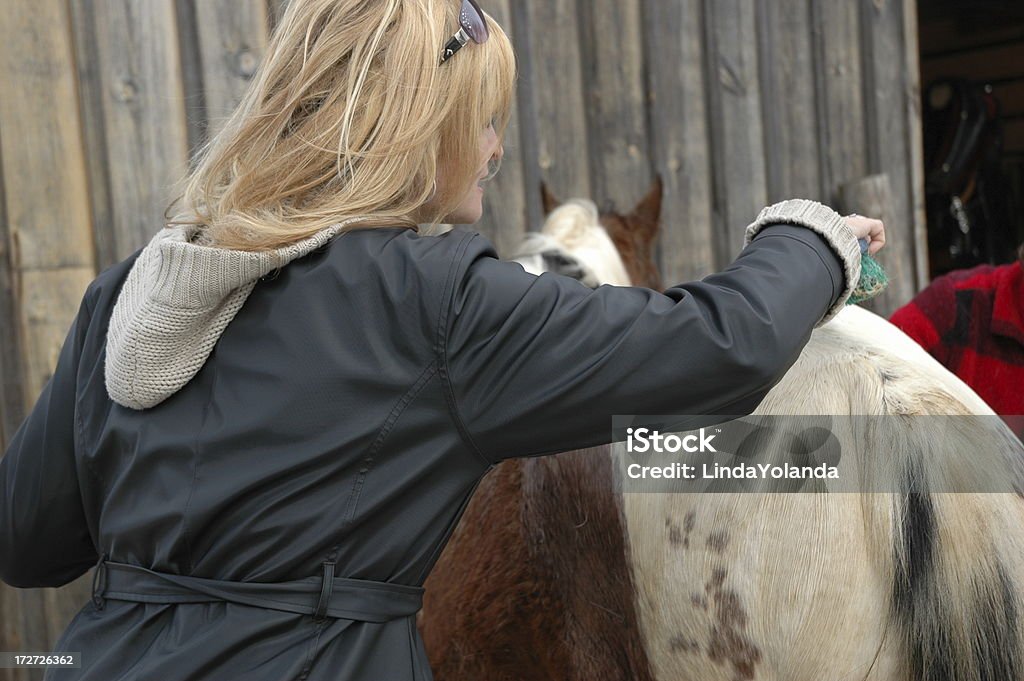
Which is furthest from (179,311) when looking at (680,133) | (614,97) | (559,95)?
(680,133)

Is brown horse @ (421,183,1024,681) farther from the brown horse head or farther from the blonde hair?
the brown horse head

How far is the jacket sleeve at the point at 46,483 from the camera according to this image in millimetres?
1218

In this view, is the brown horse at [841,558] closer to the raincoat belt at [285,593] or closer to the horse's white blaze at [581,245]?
the raincoat belt at [285,593]

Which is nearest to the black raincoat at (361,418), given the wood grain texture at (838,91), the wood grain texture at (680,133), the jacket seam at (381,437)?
the jacket seam at (381,437)

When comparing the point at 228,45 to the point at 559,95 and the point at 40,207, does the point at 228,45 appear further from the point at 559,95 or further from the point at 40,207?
the point at 559,95

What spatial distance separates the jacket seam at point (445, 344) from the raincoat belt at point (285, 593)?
0.67 ft

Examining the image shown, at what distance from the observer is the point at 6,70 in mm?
2354

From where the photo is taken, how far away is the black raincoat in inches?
39.5

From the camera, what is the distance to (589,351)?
100 cm

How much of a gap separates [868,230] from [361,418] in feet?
2.32

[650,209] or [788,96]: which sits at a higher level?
[788,96]

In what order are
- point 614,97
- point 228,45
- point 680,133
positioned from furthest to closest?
point 680,133, point 614,97, point 228,45

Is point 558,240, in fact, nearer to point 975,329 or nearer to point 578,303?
point 975,329

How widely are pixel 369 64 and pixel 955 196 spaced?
5.30m
